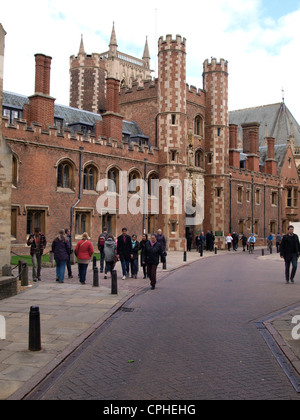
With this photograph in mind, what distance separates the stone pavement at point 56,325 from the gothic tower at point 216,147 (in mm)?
25177

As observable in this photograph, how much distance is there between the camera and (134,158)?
31.5m

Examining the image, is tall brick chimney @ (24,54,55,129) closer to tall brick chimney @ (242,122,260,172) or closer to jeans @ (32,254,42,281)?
jeans @ (32,254,42,281)

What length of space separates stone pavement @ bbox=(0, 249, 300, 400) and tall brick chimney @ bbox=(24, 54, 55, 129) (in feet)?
49.6

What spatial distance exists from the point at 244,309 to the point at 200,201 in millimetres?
28404

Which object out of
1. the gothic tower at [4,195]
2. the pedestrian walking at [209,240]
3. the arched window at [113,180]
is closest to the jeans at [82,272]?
the gothic tower at [4,195]

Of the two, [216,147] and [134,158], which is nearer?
[134,158]

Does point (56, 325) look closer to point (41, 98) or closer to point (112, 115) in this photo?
point (41, 98)

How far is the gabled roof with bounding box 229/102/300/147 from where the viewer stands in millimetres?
57562

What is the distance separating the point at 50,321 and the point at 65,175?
1961 cm

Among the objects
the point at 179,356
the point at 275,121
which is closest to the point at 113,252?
the point at 179,356

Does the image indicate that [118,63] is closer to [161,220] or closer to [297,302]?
[161,220]

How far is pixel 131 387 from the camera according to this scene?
507 centimetres

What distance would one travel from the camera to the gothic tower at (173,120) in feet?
109
